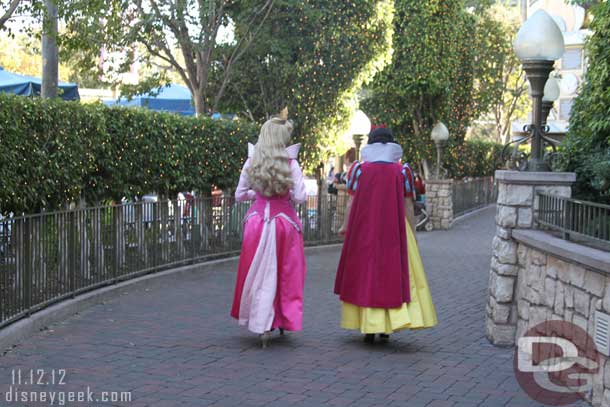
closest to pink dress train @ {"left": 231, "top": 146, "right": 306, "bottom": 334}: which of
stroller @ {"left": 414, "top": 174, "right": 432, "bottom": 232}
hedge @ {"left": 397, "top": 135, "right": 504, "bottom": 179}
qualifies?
hedge @ {"left": 397, "top": 135, "right": 504, "bottom": 179}

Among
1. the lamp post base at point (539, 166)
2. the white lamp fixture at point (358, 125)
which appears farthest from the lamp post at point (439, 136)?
the lamp post base at point (539, 166)

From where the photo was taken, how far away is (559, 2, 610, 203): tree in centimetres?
935

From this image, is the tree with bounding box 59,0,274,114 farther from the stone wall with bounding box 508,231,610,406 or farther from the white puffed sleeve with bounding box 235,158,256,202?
the stone wall with bounding box 508,231,610,406

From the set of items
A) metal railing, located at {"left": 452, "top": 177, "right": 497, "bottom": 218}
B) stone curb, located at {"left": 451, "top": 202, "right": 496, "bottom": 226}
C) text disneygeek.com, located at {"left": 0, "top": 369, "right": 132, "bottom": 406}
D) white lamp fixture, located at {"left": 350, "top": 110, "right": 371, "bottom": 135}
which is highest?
white lamp fixture, located at {"left": 350, "top": 110, "right": 371, "bottom": 135}

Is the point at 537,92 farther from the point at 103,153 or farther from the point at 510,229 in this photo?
the point at 103,153

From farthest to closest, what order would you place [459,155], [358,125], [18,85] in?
→ [459,155]
[358,125]
[18,85]

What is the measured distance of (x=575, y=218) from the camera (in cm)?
671

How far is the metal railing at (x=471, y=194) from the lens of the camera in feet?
95.1

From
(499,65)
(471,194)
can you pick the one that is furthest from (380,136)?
(499,65)

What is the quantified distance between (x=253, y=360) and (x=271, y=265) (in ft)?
3.24

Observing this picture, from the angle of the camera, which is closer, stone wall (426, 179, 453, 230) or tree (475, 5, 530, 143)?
stone wall (426, 179, 453, 230)

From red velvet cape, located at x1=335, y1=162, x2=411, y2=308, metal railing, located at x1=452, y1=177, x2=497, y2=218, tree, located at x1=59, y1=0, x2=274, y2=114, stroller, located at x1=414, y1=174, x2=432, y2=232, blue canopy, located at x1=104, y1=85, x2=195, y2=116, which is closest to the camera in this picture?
red velvet cape, located at x1=335, y1=162, x2=411, y2=308

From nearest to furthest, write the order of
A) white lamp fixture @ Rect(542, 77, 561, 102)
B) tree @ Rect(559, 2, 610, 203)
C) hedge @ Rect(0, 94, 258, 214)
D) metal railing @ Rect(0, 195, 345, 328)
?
metal railing @ Rect(0, 195, 345, 328), hedge @ Rect(0, 94, 258, 214), tree @ Rect(559, 2, 610, 203), white lamp fixture @ Rect(542, 77, 561, 102)
